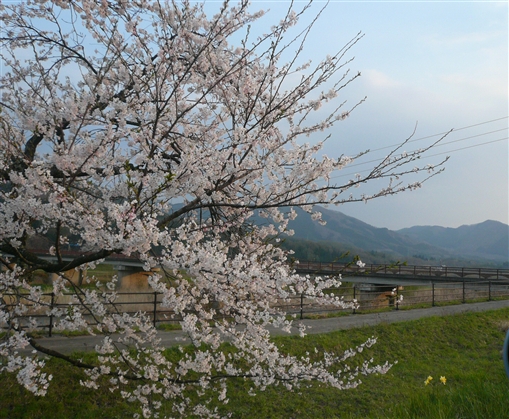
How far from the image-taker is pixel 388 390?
8.70 meters

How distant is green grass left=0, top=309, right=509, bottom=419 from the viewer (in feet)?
17.6

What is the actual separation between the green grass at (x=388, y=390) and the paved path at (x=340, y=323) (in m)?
0.72

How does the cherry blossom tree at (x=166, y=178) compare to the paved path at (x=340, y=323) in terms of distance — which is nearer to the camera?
the cherry blossom tree at (x=166, y=178)

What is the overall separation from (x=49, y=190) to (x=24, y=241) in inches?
61.9

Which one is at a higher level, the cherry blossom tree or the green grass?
the cherry blossom tree

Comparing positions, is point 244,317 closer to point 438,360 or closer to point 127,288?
point 438,360

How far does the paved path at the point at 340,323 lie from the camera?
9062 millimetres

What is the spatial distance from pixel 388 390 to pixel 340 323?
539 cm

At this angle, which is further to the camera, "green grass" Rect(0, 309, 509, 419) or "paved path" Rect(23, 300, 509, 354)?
"paved path" Rect(23, 300, 509, 354)

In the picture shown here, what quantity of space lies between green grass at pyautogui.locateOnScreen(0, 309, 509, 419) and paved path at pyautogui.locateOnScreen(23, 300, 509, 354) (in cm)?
72

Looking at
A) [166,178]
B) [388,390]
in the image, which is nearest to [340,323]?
[388,390]

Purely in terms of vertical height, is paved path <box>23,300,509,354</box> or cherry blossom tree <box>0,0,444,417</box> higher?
cherry blossom tree <box>0,0,444,417</box>

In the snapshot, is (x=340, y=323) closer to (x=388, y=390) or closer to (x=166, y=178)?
(x=388, y=390)

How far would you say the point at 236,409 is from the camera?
7.42 metres
